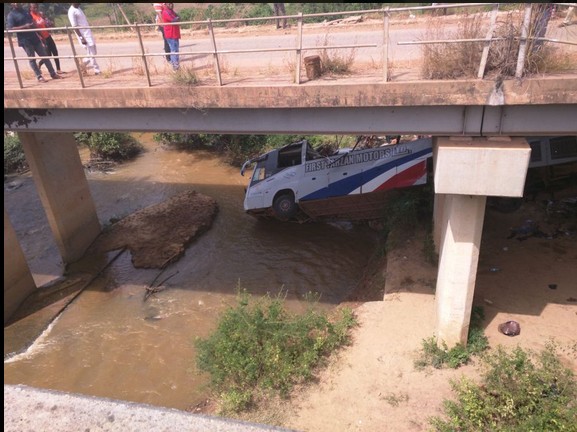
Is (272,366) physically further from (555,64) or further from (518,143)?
(555,64)

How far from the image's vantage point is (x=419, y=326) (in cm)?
847

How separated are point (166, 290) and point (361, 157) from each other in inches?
244

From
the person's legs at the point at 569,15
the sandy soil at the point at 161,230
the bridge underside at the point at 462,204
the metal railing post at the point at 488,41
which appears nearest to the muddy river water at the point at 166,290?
the sandy soil at the point at 161,230

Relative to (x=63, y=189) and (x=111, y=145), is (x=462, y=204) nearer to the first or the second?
(x=63, y=189)

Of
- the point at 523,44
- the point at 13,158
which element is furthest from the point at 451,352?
the point at 13,158

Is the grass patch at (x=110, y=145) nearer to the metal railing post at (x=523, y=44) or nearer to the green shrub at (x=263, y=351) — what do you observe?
the green shrub at (x=263, y=351)

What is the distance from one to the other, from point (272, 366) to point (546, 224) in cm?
778

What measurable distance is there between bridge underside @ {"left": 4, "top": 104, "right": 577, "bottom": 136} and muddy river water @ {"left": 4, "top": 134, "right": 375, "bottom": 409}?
4.20 meters

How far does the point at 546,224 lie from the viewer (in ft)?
36.6

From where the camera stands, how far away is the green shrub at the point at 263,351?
7.59 m

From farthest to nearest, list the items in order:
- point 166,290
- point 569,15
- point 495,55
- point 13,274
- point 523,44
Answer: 1. point 166,290
2. point 13,274
3. point 569,15
4. point 495,55
5. point 523,44

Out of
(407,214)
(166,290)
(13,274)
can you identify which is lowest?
Answer: (166,290)

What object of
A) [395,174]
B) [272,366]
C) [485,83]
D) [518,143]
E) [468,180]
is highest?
[485,83]

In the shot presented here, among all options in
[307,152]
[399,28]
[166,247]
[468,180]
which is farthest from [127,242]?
[468,180]
